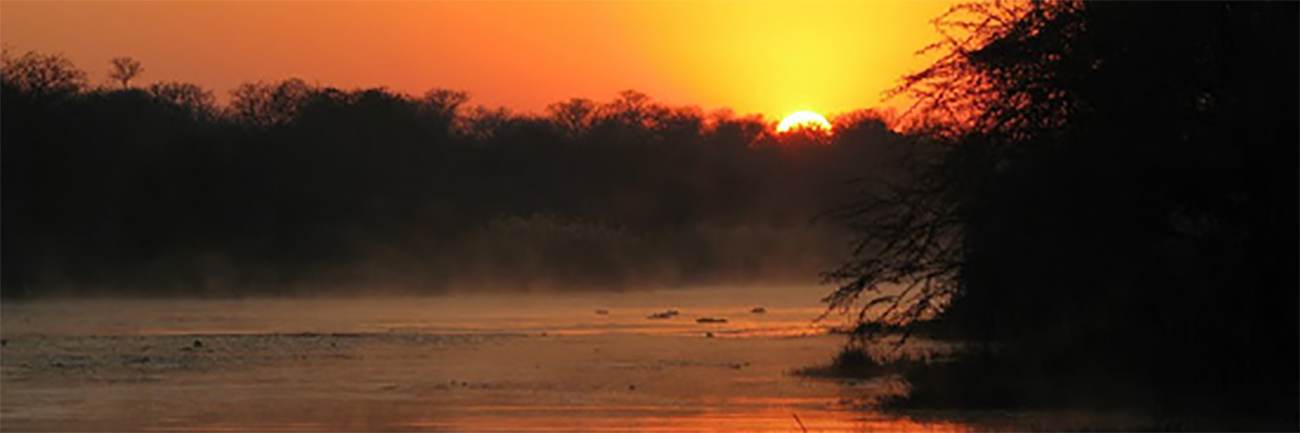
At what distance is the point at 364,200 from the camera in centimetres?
8112

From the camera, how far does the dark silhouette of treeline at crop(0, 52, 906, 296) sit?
225 ft

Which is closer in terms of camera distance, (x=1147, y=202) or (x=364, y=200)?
(x=1147, y=202)

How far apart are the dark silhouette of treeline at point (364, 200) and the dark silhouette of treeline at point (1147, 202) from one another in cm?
3099

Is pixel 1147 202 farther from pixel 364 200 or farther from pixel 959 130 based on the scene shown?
pixel 364 200

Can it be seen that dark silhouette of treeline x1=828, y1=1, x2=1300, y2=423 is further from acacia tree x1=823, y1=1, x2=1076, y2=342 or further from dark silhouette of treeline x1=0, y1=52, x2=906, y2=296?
dark silhouette of treeline x1=0, y1=52, x2=906, y2=296

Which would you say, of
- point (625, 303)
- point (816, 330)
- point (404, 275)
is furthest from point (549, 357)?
point (404, 275)

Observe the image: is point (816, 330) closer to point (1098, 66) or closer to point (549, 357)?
point (549, 357)

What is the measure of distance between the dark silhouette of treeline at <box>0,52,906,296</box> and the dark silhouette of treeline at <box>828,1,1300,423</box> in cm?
3099

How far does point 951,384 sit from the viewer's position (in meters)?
25.4

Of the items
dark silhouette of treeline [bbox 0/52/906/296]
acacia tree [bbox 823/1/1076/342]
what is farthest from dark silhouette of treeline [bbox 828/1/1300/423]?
dark silhouette of treeline [bbox 0/52/906/296]

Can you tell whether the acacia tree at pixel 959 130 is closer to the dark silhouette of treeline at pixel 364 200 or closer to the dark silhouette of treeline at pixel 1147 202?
the dark silhouette of treeline at pixel 1147 202

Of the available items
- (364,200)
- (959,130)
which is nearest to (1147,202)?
(959,130)

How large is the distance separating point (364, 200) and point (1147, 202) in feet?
197

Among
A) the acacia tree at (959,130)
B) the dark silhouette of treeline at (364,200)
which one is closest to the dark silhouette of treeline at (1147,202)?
the acacia tree at (959,130)
